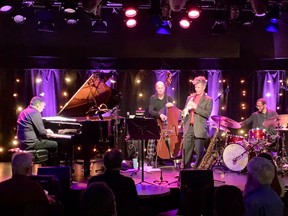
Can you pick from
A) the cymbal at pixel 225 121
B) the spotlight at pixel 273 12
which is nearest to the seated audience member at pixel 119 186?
the cymbal at pixel 225 121

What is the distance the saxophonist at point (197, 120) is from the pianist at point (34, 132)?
8.88ft

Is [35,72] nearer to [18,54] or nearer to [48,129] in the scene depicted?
[18,54]

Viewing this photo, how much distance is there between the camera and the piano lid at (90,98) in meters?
8.88

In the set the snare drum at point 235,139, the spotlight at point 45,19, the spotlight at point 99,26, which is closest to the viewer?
the spotlight at point 45,19

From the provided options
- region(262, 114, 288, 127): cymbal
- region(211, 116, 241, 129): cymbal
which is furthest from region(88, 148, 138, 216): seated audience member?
region(262, 114, 288, 127): cymbal

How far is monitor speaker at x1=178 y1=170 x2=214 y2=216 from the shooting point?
14.1 ft

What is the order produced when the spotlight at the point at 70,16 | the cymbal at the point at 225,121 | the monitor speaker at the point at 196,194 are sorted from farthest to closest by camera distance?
1. the spotlight at the point at 70,16
2. the cymbal at the point at 225,121
3. the monitor speaker at the point at 196,194

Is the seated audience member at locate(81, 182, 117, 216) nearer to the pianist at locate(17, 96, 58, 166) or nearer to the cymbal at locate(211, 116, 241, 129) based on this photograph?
the pianist at locate(17, 96, 58, 166)

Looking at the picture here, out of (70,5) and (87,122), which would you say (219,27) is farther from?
(87,122)

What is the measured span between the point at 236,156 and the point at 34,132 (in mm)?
4440

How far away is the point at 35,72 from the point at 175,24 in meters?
4.07

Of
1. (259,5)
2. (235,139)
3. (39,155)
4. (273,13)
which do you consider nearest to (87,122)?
(39,155)

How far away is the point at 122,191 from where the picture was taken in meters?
4.92

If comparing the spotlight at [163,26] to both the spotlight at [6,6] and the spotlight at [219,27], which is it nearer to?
the spotlight at [219,27]
